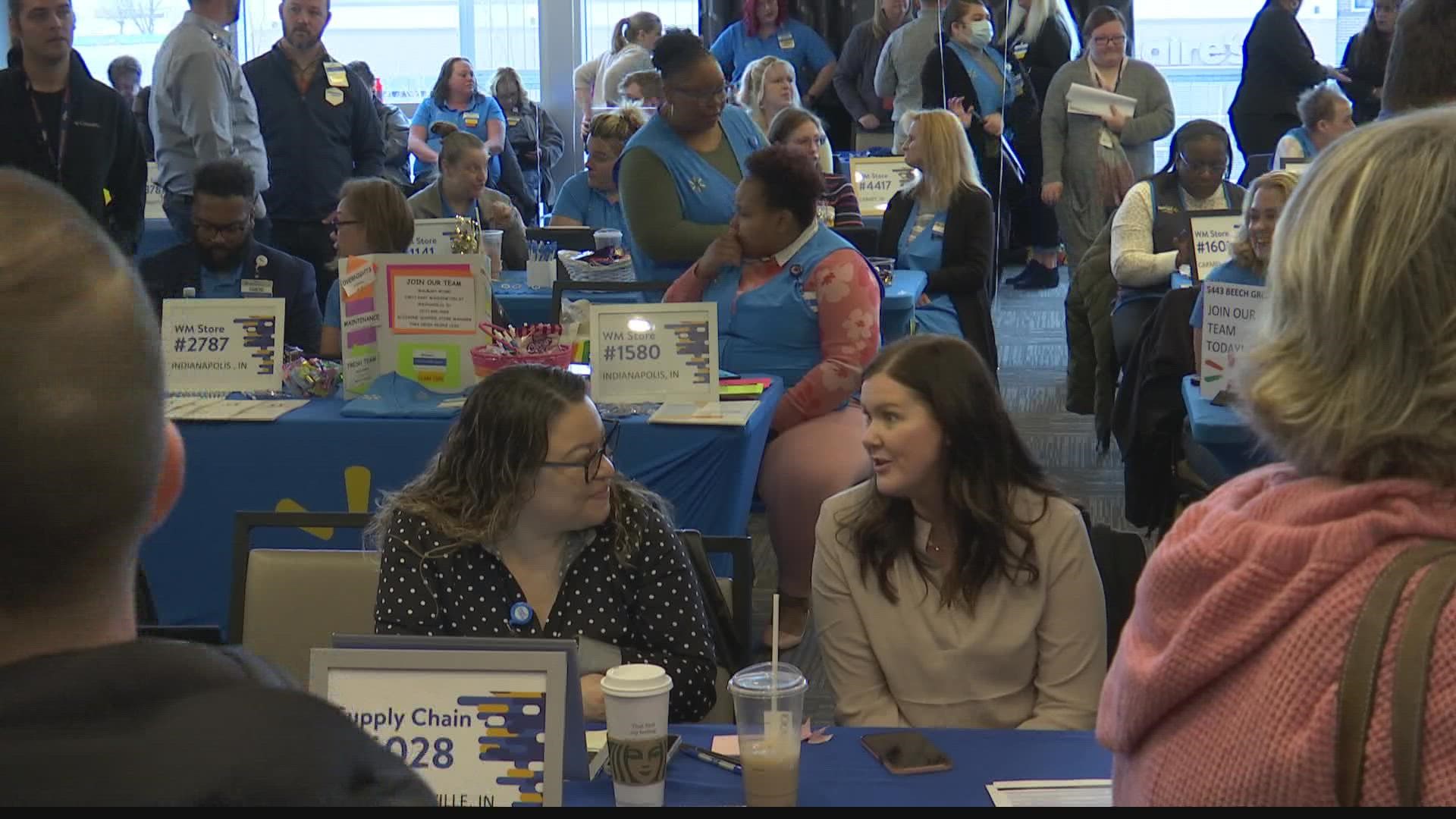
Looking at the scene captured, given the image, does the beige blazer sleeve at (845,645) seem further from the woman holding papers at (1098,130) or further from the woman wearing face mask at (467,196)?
the woman holding papers at (1098,130)

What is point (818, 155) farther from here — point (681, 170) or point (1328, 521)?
point (1328, 521)

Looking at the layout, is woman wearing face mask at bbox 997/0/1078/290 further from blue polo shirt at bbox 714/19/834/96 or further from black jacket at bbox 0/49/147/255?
black jacket at bbox 0/49/147/255

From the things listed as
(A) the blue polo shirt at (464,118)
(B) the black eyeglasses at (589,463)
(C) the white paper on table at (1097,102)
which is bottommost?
(B) the black eyeglasses at (589,463)

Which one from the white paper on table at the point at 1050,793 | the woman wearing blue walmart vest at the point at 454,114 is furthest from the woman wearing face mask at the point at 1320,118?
the woman wearing blue walmart vest at the point at 454,114

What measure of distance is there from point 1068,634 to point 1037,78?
298 inches

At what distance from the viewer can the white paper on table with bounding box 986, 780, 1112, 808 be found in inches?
68.0

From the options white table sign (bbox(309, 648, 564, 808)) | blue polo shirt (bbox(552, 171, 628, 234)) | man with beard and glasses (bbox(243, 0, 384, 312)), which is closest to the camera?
white table sign (bbox(309, 648, 564, 808))

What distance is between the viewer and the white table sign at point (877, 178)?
24.0 feet

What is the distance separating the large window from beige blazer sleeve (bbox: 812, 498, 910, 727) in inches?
410

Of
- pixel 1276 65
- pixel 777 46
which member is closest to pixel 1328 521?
pixel 1276 65

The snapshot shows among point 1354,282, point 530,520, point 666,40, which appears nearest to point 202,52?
point 666,40

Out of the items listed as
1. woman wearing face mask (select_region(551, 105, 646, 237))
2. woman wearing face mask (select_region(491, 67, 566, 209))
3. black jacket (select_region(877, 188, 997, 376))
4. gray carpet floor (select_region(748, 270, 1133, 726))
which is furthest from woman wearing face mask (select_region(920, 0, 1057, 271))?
woman wearing face mask (select_region(491, 67, 566, 209))

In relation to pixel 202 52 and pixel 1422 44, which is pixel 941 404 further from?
pixel 202 52

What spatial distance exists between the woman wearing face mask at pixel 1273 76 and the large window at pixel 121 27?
24.7ft
